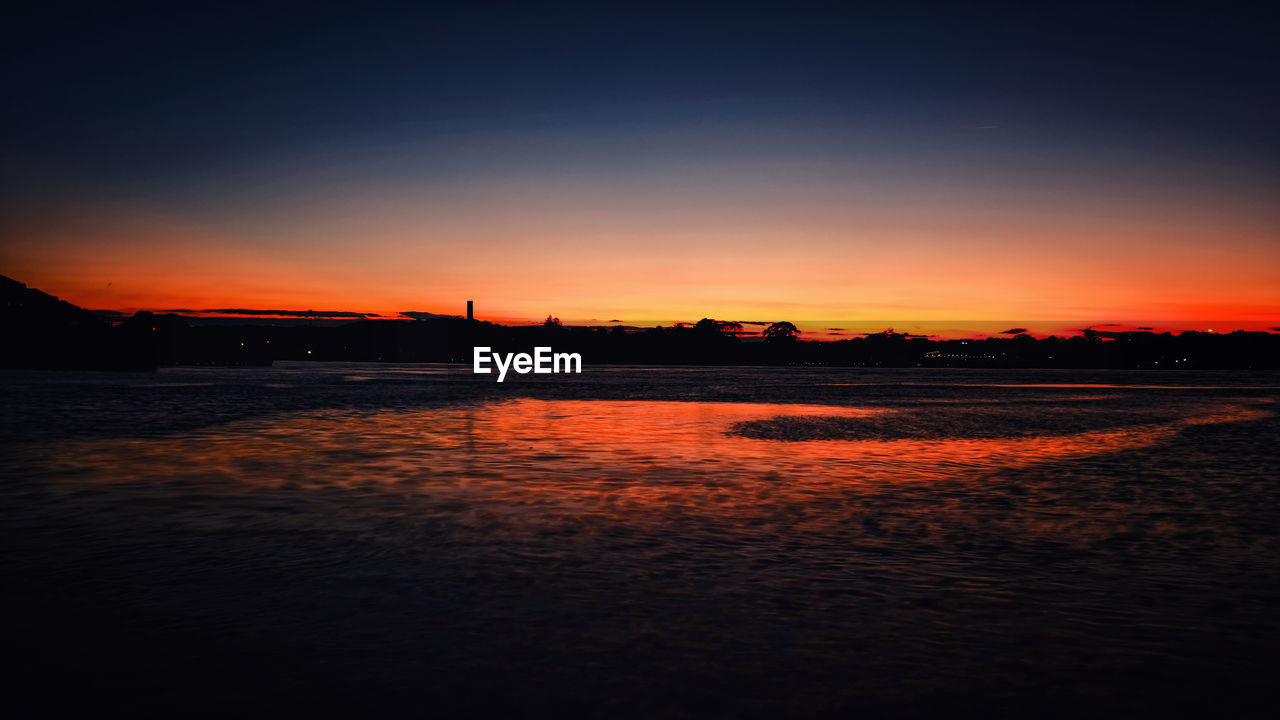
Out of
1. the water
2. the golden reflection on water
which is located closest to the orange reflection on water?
the golden reflection on water

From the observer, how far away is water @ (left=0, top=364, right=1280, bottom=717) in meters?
6.21

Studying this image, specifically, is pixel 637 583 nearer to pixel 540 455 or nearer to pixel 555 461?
pixel 555 461

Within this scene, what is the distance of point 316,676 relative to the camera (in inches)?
249

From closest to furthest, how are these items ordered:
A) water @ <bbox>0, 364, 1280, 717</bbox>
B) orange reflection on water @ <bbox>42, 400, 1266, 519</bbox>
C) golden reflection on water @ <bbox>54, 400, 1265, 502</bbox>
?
1. water @ <bbox>0, 364, 1280, 717</bbox>
2. orange reflection on water @ <bbox>42, 400, 1266, 519</bbox>
3. golden reflection on water @ <bbox>54, 400, 1265, 502</bbox>

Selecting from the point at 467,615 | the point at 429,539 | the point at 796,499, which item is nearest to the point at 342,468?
the point at 429,539

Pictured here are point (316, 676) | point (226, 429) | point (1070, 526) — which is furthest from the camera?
point (226, 429)

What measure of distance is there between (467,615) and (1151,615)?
6294mm

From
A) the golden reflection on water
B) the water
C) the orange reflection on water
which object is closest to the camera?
the water

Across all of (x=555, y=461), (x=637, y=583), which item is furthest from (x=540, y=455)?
(x=637, y=583)

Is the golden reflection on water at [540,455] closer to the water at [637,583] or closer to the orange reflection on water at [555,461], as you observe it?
the orange reflection on water at [555,461]

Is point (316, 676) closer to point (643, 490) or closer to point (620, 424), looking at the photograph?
point (643, 490)

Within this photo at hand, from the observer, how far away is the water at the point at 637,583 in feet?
20.4

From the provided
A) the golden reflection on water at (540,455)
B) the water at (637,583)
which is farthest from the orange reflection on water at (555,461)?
the water at (637,583)

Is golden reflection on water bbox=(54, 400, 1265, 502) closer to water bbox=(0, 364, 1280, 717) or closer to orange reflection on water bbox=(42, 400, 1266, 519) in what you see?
orange reflection on water bbox=(42, 400, 1266, 519)
